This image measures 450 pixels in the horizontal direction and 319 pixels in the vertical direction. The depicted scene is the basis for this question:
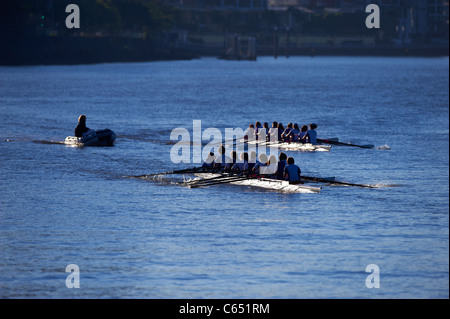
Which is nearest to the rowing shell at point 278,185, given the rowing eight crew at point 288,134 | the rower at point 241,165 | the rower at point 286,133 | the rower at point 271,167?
the rower at point 271,167

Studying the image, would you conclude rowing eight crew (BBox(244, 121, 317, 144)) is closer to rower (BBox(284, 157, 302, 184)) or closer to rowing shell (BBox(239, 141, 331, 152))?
rowing shell (BBox(239, 141, 331, 152))

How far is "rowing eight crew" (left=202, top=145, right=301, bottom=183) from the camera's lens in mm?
43406

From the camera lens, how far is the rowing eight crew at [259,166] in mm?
43406

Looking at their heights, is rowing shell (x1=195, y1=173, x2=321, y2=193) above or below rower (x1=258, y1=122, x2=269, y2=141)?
below

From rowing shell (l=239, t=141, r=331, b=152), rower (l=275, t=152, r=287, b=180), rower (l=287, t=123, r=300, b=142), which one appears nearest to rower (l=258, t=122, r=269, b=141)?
rowing shell (l=239, t=141, r=331, b=152)

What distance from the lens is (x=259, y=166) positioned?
4534 centimetres

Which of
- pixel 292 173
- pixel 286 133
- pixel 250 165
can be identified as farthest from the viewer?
pixel 286 133

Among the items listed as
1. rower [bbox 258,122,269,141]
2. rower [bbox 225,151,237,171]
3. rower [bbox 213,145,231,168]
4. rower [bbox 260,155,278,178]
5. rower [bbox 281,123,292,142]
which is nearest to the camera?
rower [bbox 260,155,278,178]

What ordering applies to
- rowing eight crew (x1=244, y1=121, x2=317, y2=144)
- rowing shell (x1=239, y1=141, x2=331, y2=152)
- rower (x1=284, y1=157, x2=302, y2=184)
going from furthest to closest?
rowing eight crew (x1=244, y1=121, x2=317, y2=144) → rowing shell (x1=239, y1=141, x2=331, y2=152) → rower (x1=284, y1=157, x2=302, y2=184)

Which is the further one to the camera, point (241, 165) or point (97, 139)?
point (97, 139)

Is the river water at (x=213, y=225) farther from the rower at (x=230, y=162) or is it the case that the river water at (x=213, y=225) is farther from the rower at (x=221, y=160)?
the rower at (x=221, y=160)

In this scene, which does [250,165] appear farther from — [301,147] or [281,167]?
[301,147]

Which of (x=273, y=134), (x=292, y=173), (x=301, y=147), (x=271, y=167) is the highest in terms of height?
(x=273, y=134)

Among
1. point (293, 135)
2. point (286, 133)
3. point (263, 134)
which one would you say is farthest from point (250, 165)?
point (263, 134)
